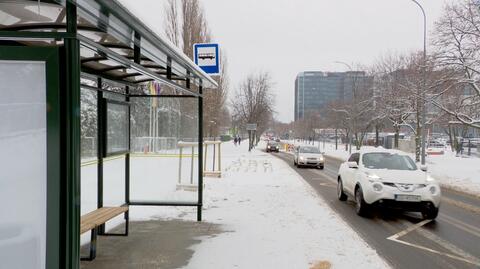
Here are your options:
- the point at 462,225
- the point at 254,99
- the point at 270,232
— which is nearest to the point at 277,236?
the point at 270,232

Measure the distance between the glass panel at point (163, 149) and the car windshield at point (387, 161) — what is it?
14.4ft

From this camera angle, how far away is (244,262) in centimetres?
543

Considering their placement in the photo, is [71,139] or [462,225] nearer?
[71,139]

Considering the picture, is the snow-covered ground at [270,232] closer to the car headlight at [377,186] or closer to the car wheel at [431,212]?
the car headlight at [377,186]

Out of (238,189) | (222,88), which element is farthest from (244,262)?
(222,88)

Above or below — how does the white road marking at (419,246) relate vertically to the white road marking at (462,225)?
above

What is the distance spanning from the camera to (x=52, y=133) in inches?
120

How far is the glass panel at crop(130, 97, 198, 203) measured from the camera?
28.5ft

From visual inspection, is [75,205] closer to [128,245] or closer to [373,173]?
[128,245]

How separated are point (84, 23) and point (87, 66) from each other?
84.4 inches

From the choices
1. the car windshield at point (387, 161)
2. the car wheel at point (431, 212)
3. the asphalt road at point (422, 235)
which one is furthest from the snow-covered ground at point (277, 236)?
the car wheel at point (431, 212)

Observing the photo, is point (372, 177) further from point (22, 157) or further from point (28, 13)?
point (22, 157)

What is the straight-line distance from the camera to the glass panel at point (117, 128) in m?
6.36

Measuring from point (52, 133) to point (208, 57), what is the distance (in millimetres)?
5213
